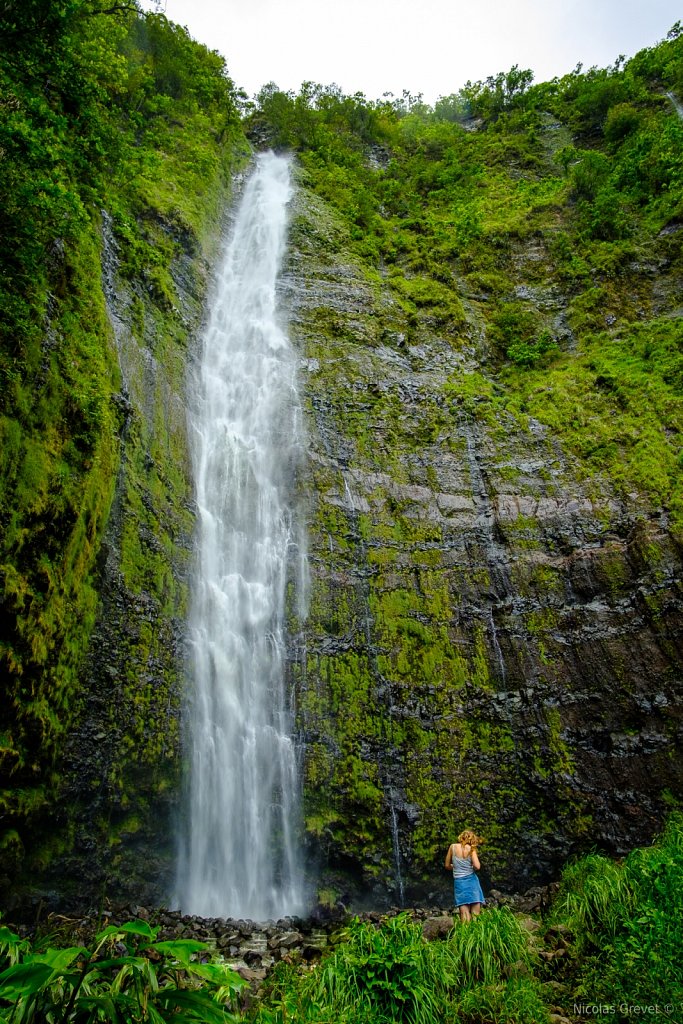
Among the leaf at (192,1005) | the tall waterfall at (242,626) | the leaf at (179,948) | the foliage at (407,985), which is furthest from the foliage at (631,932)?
the tall waterfall at (242,626)

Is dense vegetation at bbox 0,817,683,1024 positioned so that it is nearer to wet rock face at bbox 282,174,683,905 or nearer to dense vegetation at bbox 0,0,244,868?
dense vegetation at bbox 0,0,244,868

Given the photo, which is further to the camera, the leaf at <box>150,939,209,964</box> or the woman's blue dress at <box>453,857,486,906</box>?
the woman's blue dress at <box>453,857,486,906</box>

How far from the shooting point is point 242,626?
34.7 feet

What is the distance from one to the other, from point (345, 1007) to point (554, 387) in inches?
495

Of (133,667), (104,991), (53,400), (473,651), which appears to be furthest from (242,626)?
(104,991)

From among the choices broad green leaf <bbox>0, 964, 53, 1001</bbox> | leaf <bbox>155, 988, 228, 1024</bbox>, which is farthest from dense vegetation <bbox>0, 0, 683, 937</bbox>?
broad green leaf <bbox>0, 964, 53, 1001</bbox>

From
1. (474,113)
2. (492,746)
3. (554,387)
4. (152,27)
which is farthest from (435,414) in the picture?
(474,113)

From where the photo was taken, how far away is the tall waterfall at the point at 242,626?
873cm

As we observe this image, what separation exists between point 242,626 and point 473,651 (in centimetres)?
449

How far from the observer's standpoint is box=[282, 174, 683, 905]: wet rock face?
29.1ft

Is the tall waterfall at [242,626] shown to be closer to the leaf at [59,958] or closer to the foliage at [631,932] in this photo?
the foliage at [631,932]

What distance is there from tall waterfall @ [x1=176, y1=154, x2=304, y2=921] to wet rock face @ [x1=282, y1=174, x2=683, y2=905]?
58cm

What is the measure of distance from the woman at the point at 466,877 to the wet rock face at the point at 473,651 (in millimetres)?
2692

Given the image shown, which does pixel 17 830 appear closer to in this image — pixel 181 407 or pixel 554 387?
pixel 181 407
